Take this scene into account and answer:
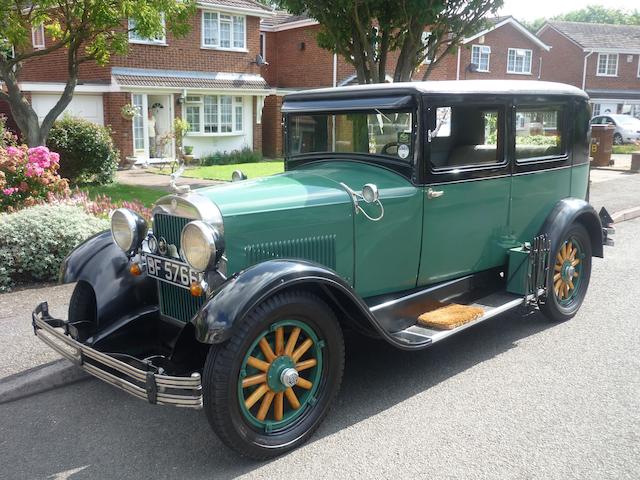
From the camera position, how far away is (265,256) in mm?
3564

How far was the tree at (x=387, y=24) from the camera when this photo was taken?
9.89 m

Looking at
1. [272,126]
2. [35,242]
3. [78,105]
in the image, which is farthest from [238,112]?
[35,242]

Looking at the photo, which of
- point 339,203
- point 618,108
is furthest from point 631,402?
point 618,108

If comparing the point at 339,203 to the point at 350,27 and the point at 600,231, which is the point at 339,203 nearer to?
the point at 600,231

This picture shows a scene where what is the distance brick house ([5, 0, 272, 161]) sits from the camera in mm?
17484

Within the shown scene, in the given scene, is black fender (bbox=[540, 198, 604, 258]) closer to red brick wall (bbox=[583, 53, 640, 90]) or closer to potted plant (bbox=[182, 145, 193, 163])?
potted plant (bbox=[182, 145, 193, 163])

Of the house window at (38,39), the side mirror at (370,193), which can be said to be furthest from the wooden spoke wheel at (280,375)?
the house window at (38,39)

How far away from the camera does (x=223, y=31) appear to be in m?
20.1

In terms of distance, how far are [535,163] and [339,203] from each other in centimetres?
211

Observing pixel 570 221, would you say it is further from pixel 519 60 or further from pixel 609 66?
pixel 609 66

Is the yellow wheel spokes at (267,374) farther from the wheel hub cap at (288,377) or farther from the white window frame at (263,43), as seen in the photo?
the white window frame at (263,43)

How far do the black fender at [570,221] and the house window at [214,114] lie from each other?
15.8m

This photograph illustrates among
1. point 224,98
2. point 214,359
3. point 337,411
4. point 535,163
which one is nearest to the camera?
point 214,359

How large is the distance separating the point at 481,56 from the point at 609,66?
50.0 feet
